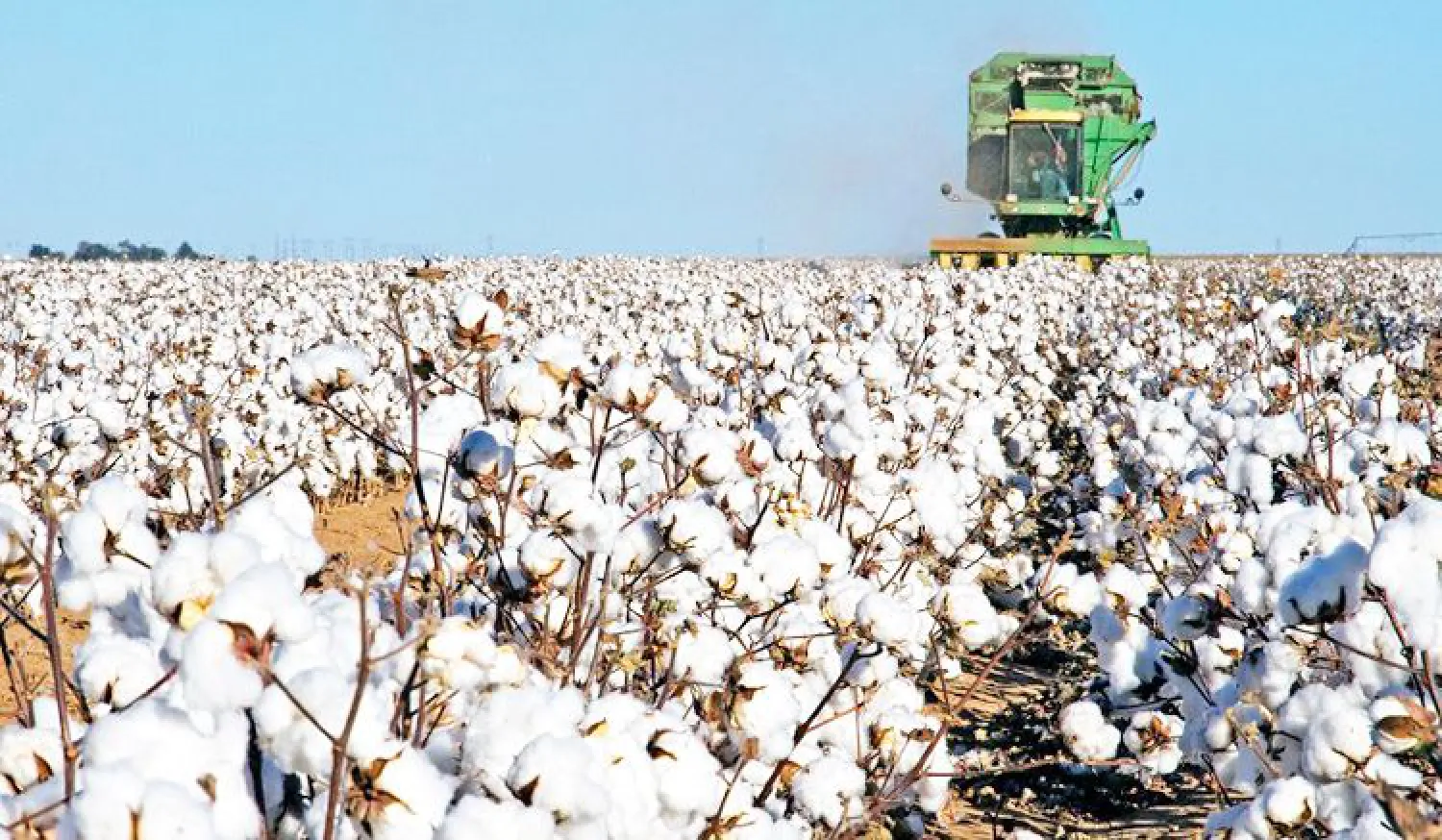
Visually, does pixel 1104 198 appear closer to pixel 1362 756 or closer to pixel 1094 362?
pixel 1094 362

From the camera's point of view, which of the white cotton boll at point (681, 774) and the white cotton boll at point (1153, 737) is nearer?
the white cotton boll at point (681, 774)

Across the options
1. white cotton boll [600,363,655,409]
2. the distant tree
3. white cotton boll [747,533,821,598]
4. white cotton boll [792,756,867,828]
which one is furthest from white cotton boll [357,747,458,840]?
the distant tree

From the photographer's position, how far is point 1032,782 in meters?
6.07

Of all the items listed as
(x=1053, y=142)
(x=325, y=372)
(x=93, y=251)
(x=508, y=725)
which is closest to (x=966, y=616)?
(x=325, y=372)

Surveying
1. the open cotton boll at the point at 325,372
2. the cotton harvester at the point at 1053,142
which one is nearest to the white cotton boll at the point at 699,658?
the open cotton boll at the point at 325,372

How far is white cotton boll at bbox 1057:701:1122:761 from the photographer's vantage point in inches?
196

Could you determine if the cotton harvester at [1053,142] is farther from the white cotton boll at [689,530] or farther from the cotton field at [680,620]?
the white cotton boll at [689,530]

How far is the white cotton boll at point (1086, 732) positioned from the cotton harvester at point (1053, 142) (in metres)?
21.9

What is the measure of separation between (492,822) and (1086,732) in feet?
11.5

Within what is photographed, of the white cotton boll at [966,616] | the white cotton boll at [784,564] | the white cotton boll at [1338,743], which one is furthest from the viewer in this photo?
the white cotton boll at [966,616]

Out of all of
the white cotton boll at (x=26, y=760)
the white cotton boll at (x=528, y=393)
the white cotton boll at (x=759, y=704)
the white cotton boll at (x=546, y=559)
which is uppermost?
the white cotton boll at (x=528, y=393)

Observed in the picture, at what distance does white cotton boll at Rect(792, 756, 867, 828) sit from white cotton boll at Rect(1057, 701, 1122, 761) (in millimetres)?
1802

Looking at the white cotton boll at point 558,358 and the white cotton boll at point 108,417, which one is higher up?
the white cotton boll at point 108,417

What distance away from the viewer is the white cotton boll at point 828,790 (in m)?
3.30
